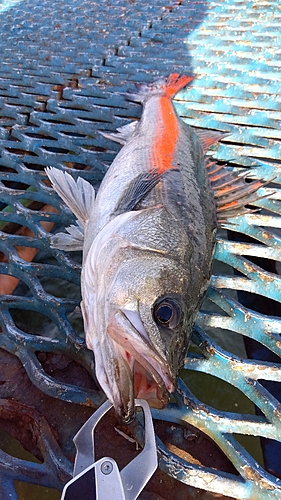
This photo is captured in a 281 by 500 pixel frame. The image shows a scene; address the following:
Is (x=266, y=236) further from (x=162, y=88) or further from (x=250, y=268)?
(x=162, y=88)

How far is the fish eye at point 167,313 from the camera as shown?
→ 122 centimetres

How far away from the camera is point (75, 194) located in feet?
6.14

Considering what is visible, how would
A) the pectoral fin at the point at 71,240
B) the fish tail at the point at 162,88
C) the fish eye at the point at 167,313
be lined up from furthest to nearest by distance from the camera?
the fish tail at the point at 162,88 → the pectoral fin at the point at 71,240 → the fish eye at the point at 167,313

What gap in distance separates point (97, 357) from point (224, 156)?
1549 millimetres

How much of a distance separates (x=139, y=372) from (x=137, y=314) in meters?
0.18

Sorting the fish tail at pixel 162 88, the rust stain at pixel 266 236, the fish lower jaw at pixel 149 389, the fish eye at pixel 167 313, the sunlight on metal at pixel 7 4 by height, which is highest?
the sunlight on metal at pixel 7 4

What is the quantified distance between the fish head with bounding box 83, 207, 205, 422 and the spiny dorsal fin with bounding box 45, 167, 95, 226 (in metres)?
0.35

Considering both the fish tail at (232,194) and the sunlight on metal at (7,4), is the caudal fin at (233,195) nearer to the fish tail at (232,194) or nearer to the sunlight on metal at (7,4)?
the fish tail at (232,194)

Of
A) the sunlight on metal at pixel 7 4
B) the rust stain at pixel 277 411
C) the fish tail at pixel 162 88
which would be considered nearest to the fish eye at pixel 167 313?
the rust stain at pixel 277 411

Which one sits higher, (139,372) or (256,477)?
(139,372)

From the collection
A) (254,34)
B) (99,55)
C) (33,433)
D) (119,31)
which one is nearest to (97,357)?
(33,433)

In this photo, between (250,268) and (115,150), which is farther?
(115,150)

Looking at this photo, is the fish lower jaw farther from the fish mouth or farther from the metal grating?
the metal grating

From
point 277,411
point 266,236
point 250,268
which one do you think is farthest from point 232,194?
point 277,411
